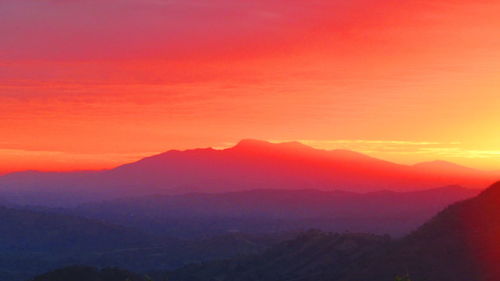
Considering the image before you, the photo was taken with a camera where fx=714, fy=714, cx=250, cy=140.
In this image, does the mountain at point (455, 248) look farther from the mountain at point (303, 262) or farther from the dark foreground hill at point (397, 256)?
the mountain at point (303, 262)

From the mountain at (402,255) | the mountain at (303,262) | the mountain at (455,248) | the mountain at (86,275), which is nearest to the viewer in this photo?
the mountain at (455,248)

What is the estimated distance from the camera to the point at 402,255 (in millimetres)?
99188

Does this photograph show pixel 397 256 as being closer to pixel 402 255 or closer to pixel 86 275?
pixel 402 255

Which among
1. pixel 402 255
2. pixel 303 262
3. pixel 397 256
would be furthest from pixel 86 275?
pixel 402 255

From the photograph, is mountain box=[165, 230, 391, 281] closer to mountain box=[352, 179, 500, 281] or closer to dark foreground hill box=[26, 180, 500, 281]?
dark foreground hill box=[26, 180, 500, 281]

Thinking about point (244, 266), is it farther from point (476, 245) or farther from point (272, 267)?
point (476, 245)

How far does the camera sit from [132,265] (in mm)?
187500

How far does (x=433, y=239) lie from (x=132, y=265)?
346 feet

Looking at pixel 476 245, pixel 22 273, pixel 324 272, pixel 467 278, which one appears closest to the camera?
pixel 467 278

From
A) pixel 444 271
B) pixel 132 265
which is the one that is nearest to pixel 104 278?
pixel 444 271

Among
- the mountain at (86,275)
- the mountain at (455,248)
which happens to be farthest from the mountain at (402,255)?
the mountain at (86,275)

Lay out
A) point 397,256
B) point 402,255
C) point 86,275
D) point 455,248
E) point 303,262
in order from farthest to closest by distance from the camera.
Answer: point 303,262, point 86,275, point 397,256, point 402,255, point 455,248

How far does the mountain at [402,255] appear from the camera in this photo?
90188mm

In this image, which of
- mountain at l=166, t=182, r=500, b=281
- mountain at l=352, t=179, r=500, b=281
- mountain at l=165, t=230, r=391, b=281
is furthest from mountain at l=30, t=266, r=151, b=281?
mountain at l=352, t=179, r=500, b=281
